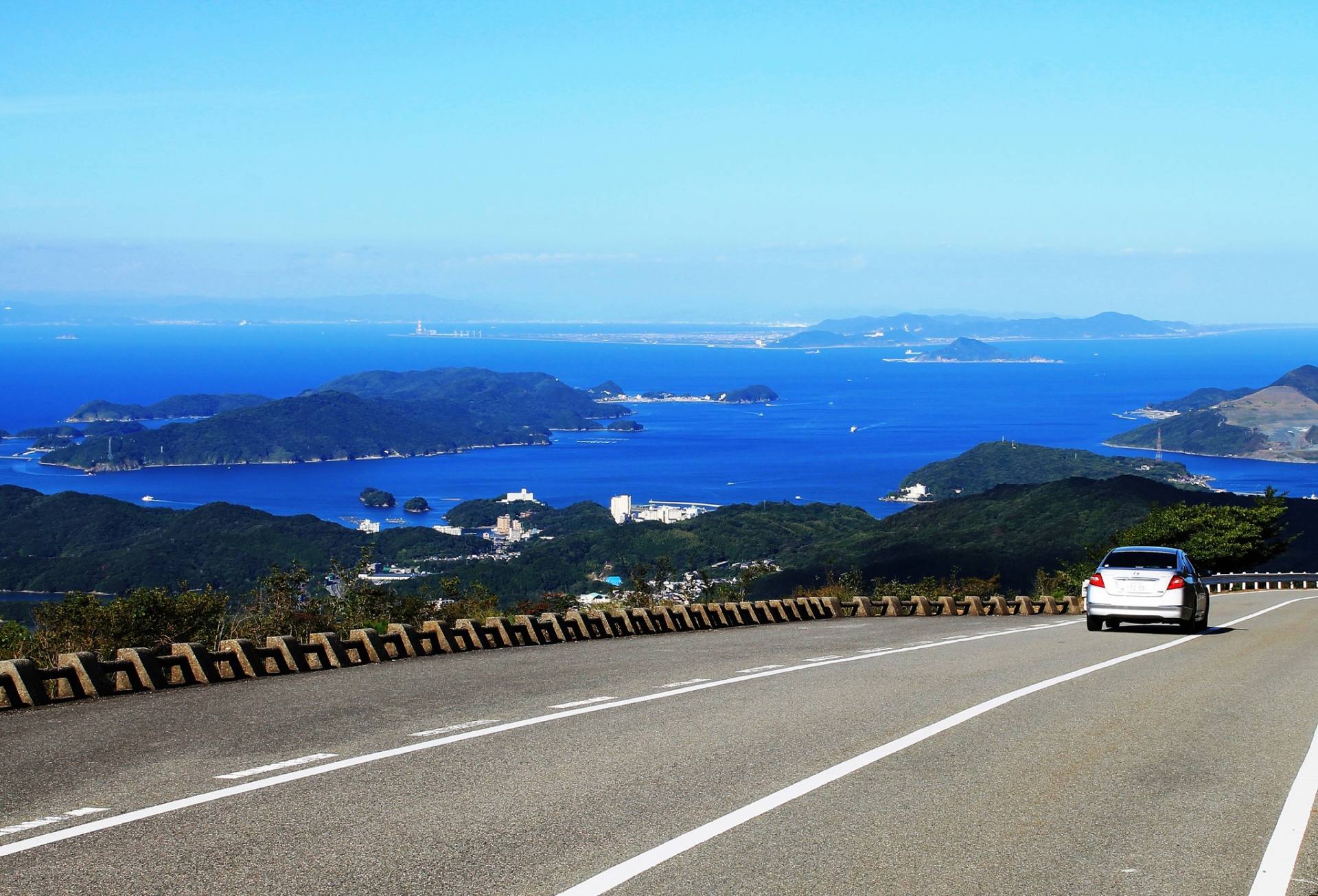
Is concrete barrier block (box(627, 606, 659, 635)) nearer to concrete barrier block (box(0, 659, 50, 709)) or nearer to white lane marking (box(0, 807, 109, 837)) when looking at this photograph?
concrete barrier block (box(0, 659, 50, 709))

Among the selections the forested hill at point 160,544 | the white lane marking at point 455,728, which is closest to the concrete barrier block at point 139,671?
the white lane marking at point 455,728

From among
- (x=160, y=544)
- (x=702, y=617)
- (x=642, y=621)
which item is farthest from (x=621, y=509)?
(x=642, y=621)

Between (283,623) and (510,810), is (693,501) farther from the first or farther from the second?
(510,810)

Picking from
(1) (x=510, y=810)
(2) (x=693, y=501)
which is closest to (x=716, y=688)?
(1) (x=510, y=810)

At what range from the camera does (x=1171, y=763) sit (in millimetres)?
8188

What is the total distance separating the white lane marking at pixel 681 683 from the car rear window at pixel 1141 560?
1092 cm

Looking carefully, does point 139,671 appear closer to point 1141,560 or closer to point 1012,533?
point 1141,560

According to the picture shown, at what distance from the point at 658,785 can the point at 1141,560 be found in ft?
51.4

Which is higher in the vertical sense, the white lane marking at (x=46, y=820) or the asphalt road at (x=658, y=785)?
the white lane marking at (x=46, y=820)

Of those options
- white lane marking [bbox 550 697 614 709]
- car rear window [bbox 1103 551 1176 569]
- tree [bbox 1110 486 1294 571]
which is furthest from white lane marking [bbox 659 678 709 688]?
tree [bbox 1110 486 1294 571]

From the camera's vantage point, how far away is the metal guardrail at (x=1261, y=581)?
46.6 meters

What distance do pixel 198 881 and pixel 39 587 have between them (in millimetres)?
120200

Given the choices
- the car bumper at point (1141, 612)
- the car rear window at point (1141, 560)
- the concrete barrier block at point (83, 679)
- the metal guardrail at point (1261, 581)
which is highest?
the concrete barrier block at point (83, 679)

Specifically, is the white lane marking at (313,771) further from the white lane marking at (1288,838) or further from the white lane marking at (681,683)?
the white lane marking at (1288,838)
